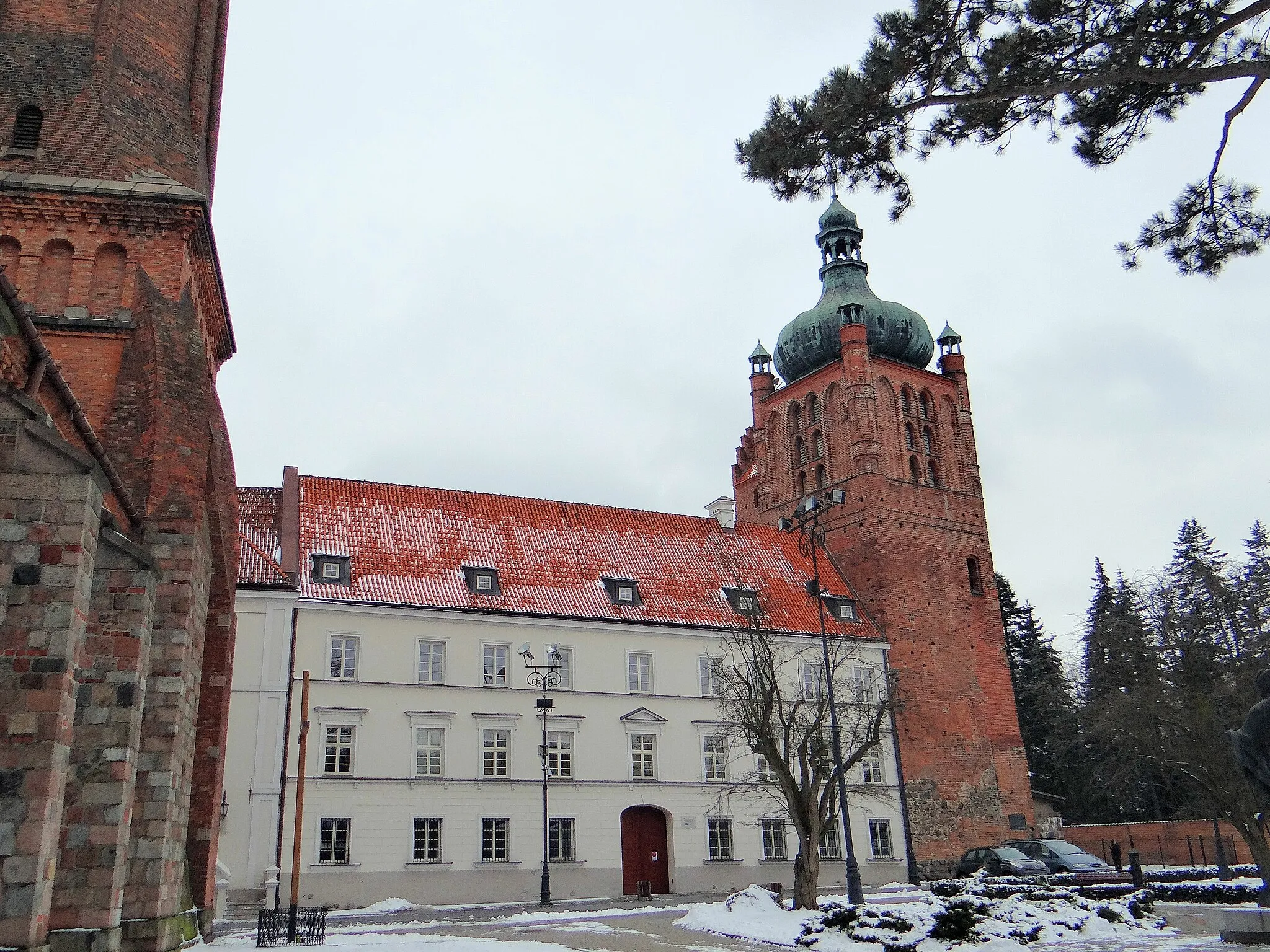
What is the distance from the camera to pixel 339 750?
98.4ft

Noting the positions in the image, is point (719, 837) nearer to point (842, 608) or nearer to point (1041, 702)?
point (842, 608)

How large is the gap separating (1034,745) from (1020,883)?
35.2 m

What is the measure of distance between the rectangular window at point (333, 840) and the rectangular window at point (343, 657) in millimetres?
3900

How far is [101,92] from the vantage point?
17688 mm

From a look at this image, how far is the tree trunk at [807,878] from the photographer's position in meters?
23.5

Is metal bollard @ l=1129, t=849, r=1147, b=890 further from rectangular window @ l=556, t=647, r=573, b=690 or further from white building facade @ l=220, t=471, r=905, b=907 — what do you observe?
rectangular window @ l=556, t=647, r=573, b=690

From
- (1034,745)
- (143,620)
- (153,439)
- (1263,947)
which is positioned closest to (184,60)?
(153,439)

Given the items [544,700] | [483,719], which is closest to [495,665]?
[483,719]

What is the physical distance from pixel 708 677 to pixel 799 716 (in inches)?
138

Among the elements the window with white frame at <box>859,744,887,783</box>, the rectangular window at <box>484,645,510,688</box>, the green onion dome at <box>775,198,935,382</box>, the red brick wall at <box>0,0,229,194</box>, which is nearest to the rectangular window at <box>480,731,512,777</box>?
the rectangular window at <box>484,645,510,688</box>

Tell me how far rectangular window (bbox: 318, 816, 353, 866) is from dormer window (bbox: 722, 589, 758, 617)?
1407 centimetres

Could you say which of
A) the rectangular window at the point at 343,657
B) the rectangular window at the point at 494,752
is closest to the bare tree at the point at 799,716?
the rectangular window at the point at 494,752

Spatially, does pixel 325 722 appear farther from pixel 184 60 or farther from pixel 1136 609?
pixel 1136 609

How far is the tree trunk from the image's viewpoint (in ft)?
77.0
